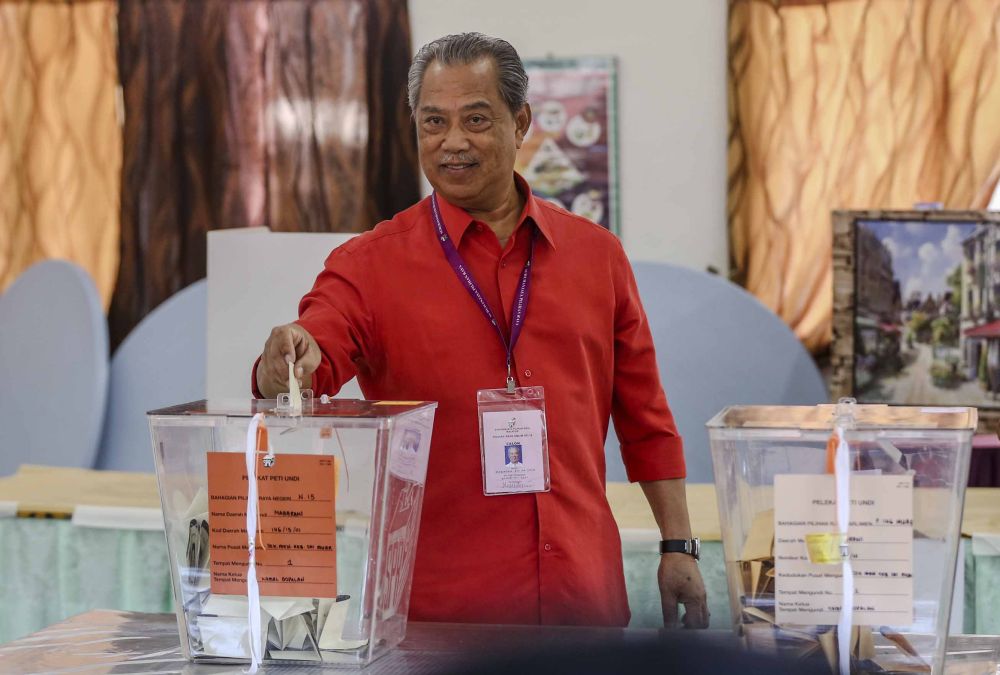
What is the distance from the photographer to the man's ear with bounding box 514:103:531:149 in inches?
60.2

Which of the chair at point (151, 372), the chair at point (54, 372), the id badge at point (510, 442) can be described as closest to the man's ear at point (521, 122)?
the id badge at point (510, 442)

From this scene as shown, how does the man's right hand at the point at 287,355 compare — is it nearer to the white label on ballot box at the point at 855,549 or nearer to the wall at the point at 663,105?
the white label on ballot box at the point at 855,549

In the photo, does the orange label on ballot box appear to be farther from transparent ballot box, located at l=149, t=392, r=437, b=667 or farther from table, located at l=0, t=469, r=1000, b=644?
table, located at l=0, t=469, r=1000, b=644

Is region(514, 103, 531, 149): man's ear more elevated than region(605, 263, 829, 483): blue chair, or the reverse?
region(514, 103, 531, 149): man's ear

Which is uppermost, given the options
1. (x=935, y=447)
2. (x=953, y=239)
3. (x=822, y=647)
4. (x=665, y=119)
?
(x=665, y=119)

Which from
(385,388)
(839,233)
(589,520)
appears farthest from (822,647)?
(839,233)

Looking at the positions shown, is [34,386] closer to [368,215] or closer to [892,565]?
[368,215]

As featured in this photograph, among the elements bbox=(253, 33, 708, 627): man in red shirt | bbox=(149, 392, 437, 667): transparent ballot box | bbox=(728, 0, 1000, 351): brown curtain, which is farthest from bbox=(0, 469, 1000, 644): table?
bbox=(728, 0, 1000, 351): brown curtain

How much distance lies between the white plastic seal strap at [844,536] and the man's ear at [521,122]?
0.70 m

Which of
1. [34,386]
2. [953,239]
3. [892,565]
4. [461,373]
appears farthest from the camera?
[34,386]

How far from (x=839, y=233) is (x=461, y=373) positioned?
2134mm

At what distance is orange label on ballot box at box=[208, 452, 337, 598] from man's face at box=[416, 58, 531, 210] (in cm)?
54

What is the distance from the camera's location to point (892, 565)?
0.98 m

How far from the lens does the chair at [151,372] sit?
3.95 meters
